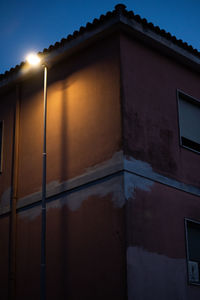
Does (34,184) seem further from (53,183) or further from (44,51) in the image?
(44,51)

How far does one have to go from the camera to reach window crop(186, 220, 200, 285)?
12867mm

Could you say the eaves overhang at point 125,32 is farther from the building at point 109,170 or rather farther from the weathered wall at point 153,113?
the weathered wall at point 153,113

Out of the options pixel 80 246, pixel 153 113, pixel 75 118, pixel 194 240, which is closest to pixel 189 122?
pixel 153 113

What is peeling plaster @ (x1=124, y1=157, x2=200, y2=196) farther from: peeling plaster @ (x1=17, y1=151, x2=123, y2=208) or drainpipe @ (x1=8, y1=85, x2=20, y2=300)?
drainpipe @ (x1=8, y1=85, x2=20, y2=300)

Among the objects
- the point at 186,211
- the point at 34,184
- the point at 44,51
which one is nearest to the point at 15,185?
the point at 34,184

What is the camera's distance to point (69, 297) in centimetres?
1243

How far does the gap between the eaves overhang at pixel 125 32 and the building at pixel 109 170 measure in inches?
1.1

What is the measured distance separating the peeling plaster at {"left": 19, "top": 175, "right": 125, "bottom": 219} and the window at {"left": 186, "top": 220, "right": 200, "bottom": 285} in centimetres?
222

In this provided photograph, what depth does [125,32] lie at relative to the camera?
13.9 m

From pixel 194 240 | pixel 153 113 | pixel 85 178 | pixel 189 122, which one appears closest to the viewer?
pixel 85 178

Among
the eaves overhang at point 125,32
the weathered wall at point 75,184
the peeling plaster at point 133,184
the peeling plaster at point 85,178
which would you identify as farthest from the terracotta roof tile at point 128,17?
the peeling plaster at point 133,184

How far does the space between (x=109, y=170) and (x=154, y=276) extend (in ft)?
8.49

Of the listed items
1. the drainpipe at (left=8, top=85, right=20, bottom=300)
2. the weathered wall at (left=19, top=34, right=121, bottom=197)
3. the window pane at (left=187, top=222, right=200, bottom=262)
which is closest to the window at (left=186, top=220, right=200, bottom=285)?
the window pane at (left=187, top=222, right=200, bottom=262)

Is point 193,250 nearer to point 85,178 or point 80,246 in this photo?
point 80,246
